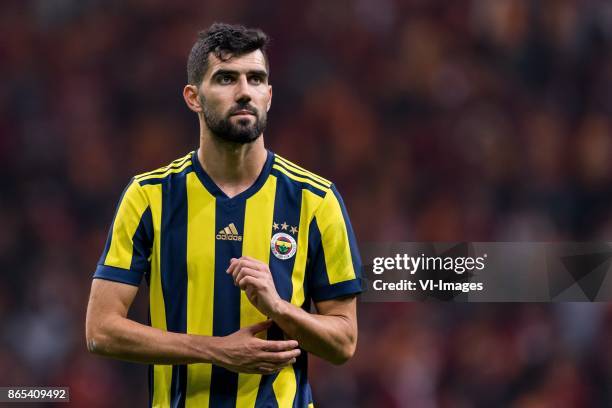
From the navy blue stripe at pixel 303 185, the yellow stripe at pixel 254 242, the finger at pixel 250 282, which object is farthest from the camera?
the navy blue stripe at pixel 303 185

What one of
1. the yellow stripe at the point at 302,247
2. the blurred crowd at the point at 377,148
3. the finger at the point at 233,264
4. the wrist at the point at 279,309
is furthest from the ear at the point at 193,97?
the blurred crowd at the point at 377,148

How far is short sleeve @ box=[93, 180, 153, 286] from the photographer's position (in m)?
2.36

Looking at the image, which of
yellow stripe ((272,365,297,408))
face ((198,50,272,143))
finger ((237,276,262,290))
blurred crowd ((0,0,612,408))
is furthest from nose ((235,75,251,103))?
blurred crowd ((0,0,612,408))

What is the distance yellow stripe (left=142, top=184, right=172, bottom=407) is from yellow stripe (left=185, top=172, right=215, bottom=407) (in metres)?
0.07

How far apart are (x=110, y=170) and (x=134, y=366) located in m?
0.96

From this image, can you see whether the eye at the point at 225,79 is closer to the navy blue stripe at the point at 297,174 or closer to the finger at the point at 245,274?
the navy blue stripe at the point at 297,174

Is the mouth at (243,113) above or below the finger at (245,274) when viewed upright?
above

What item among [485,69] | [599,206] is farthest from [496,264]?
[485,69]

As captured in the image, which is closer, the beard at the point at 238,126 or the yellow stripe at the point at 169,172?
the beard at the point at 238,126

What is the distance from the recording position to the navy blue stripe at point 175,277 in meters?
2.38

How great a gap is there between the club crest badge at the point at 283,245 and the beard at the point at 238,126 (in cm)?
25

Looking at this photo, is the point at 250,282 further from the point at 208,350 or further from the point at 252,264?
the point at 208,350

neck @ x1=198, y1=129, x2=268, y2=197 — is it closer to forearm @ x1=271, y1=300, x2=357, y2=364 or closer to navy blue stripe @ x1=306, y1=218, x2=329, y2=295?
navy blue stripe @ x1=306, y1=218, x2=329, y2=295

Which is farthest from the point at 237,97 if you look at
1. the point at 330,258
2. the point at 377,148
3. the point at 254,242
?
the point at 377,148
